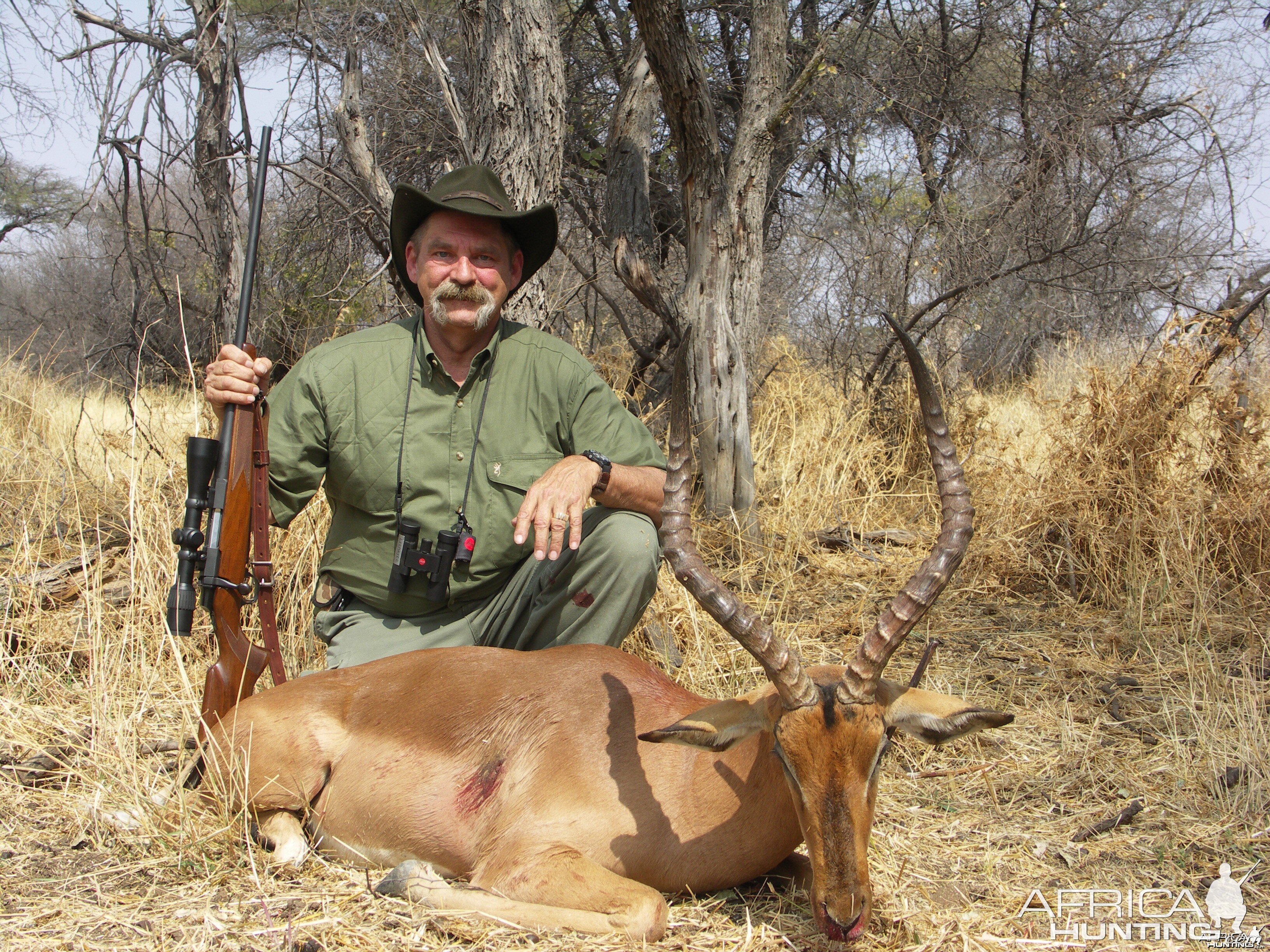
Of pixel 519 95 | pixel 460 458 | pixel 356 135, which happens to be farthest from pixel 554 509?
pixel 356 135

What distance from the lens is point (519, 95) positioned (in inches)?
215

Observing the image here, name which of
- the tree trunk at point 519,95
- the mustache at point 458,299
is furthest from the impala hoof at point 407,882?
the tree trunk at point 519,95

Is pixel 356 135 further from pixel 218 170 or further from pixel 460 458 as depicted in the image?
pixel 460 458

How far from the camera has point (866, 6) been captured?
33.7 feet

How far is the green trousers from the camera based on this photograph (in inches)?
151

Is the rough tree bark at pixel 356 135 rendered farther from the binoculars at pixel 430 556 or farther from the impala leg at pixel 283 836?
the impala leg at pixel 283 836

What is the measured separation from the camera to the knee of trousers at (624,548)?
3.80 metres

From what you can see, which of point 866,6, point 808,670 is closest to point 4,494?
point 808,670

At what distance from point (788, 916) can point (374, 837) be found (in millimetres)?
1384

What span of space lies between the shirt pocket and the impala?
1.70 feet

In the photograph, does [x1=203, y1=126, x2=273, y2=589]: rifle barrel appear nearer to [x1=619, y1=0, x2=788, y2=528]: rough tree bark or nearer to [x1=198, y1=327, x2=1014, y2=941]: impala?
[x1=198, y1=327, x2=1014, y2=941]: impala

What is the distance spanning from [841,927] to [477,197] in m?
3.15

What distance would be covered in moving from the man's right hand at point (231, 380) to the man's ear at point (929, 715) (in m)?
2.53

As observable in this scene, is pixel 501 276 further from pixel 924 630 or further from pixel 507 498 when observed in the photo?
pixel 924 630
